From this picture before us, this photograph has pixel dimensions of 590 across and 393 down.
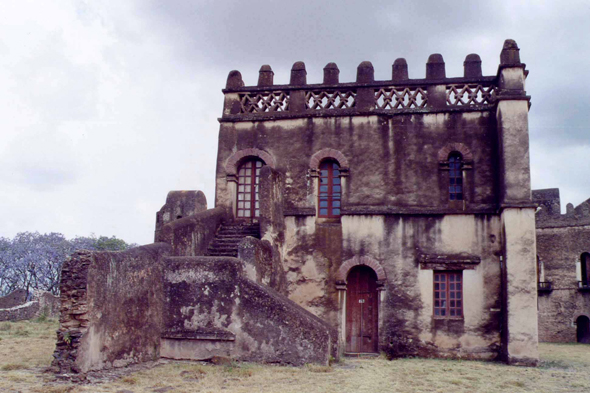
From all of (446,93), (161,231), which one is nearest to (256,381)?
(161,231)

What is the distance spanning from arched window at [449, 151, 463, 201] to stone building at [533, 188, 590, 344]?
13.9 metres

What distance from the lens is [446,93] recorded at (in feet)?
53.9

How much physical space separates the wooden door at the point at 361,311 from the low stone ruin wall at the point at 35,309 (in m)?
15.7

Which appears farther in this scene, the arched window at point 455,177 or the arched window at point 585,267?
the arched window at point 585,267

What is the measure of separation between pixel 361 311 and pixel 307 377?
211 inches

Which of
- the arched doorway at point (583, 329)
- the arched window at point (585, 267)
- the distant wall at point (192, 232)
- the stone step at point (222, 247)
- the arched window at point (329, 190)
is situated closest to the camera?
the distant wall at point (192, 232)

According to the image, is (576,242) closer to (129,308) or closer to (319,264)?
(319,264)

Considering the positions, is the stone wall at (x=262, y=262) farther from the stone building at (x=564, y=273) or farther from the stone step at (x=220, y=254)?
the stone building at (x=564, y=273)

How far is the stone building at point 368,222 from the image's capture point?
12.9 metres

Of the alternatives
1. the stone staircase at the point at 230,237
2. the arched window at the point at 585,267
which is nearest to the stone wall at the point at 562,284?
the arched window at the point at 585,267

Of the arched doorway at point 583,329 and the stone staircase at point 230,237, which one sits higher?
the stone staircase at point 230,237

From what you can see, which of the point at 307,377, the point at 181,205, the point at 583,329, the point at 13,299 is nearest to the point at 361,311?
the point at 307,377

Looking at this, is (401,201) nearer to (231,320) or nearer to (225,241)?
(225,241)

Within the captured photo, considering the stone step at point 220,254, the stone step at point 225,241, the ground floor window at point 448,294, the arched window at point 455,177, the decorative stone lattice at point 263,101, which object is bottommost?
the ground floor window at point 448,294
